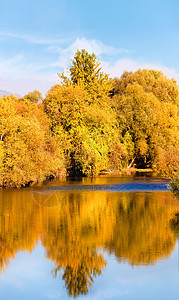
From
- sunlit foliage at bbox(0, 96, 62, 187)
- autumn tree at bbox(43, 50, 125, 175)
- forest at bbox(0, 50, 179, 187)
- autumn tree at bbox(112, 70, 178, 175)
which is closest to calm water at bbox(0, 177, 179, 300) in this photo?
sunlit foliage at bbox(0, 96, 62, 187)

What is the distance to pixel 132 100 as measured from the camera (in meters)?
63.7

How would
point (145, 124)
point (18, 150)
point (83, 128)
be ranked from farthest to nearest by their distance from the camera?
point (145, 124)
point (83, 128)
point (18, 150)

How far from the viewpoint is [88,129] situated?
5456cm

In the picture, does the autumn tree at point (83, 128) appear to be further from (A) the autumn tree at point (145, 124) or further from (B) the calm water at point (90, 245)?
(B) the calm water at point (90, 245)

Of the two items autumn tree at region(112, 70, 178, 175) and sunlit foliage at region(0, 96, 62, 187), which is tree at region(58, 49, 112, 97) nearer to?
autumn tree at region(112, 70, 178, 175)

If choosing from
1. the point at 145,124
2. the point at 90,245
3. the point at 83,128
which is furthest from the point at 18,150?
the point at 145,124

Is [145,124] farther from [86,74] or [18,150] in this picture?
[18,150]

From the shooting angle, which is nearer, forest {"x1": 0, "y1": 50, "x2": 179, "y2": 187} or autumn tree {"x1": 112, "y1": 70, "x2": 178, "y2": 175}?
forest {"x1": 0, "y1": 50, "x2": 179, "y2": 187}

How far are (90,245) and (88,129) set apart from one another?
37.5 m

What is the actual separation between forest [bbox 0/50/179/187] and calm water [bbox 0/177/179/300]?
7942 millimetres

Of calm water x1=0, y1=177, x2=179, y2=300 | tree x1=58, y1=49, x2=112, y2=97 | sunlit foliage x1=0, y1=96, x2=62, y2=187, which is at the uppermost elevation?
tree x1=58, y1=49, x2=112, y2=97

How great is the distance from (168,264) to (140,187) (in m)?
26.1

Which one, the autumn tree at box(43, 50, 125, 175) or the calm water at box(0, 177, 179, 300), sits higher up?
the autumn tree at box(43, 50, 125, 175)

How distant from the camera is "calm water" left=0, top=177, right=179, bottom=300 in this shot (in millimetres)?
12938
